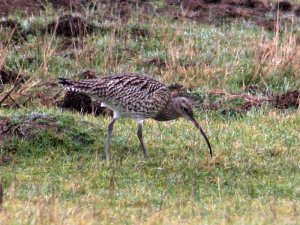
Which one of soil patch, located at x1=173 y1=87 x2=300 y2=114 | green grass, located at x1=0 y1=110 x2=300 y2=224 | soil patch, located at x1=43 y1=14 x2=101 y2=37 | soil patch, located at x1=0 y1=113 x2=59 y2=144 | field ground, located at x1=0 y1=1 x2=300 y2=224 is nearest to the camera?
green grass, located at x1=0 y1=110 x2=300 y2=224

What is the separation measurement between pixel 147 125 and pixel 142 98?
66.2 inches

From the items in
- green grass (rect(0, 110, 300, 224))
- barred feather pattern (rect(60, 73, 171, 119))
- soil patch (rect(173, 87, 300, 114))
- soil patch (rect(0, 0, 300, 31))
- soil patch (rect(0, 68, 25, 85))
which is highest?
barred feather pattern (rect(60, 73, 171, 119))

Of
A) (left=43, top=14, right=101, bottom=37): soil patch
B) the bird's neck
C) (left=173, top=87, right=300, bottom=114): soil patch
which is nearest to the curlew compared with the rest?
the bird's neck

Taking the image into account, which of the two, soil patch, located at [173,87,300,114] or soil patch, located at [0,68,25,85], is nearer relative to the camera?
soil patch, located at [173,87,300,114]

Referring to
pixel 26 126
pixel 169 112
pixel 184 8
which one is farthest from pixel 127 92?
pixel 184 8

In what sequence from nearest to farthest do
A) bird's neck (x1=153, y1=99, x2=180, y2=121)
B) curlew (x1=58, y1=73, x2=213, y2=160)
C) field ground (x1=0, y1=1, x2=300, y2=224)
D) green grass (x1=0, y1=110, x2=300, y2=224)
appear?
green grass (x1=0, y1=110, x2=300, y2=224) → field ground (x1=0, y1=1, x2=300, y2=224) → curlew (x1=58, y1=73, x2=213, y2=160) → bird's neck (x1=153, y1=99, x2=180, y2=121)

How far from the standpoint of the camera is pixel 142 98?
11.2 meters

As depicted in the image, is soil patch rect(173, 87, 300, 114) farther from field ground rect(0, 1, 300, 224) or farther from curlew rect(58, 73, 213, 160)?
curlew rect(58, 73, 213, 160)

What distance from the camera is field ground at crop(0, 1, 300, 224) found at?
29.8ft

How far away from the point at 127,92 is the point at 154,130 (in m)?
1.52

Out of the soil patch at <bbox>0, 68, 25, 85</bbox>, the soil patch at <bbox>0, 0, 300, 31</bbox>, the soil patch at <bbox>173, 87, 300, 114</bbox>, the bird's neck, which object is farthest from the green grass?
the soil patch at <bbox>0, 0, 300, 31</bbox>

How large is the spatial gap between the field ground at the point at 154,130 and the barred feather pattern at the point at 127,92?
A: 1.72 ft

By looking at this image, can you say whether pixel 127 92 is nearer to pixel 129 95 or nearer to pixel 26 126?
pixel 129 95

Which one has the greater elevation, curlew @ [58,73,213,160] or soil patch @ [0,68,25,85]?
curlew @ [58,73,213,160]
